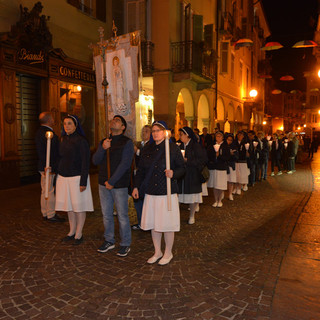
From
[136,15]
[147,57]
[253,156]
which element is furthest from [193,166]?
[136,15]

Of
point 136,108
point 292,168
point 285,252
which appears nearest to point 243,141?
point 136,108

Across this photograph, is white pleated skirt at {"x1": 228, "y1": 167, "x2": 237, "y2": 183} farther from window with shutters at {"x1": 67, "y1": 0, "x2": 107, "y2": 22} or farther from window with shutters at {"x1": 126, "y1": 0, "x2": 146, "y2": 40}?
window with shutters at {"x1": 67, "y1": 0, "x2": 107, "y2": 22}

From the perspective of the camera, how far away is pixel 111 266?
4480 millimetres

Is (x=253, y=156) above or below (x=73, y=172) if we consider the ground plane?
below

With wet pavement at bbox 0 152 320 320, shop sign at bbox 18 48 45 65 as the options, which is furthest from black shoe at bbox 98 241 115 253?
shop sign at bbox 18 48 45 65

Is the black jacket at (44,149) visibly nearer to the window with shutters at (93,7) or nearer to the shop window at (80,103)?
the shop window at (80,103)

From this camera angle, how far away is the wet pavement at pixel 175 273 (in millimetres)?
3428

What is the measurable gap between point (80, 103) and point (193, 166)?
8.15 metres

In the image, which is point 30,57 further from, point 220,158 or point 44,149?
point 220,158

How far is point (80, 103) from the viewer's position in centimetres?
1298

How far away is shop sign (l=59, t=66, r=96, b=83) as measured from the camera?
1184cm

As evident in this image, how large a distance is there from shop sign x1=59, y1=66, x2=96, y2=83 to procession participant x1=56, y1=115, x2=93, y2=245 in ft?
24.3

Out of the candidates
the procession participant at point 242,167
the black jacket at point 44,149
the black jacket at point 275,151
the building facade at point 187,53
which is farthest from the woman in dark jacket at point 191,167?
the black jacket at point 275,151

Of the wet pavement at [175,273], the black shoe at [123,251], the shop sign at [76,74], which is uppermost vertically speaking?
the shop sign at [76,74]
